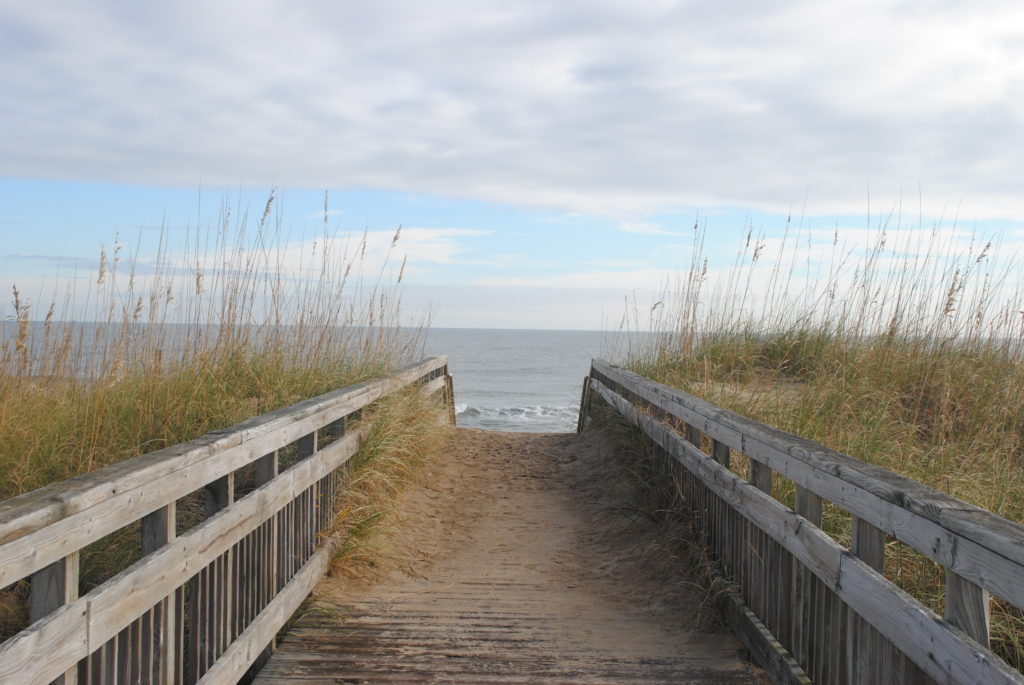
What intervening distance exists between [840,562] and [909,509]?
0.46 meters

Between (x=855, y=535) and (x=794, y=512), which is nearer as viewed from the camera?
(x=855, y=535)

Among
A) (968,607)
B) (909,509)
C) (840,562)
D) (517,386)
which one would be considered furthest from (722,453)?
(517,386)

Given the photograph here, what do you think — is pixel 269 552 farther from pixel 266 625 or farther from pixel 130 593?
pixel 130 593

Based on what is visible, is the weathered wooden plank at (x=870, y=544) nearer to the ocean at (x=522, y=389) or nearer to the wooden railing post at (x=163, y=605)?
the wooden railing post at (x=163, y=605)

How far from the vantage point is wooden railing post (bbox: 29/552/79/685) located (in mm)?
1825

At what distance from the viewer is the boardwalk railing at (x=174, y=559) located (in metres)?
1.78

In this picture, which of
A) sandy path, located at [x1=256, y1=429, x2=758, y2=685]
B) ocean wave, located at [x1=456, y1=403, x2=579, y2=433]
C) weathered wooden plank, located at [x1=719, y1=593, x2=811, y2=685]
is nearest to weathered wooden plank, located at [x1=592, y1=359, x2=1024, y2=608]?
weathered wooden plank, located at [x1=719, y1=593, x2=811, y2=685]

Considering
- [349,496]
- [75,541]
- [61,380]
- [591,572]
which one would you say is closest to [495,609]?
[591,572]

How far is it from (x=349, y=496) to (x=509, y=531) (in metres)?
1.30

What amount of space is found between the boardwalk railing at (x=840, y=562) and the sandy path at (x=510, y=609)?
334 millimetres

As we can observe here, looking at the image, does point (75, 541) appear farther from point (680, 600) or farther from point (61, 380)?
point (61, 380)

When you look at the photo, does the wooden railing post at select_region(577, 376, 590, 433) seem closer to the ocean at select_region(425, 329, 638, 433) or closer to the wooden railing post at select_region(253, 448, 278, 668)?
Answer: the ocean at select_region(425, 329, 638, 433)

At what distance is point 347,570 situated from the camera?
442cm

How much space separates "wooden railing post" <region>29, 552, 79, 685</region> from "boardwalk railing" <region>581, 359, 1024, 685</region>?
201 centimetres
